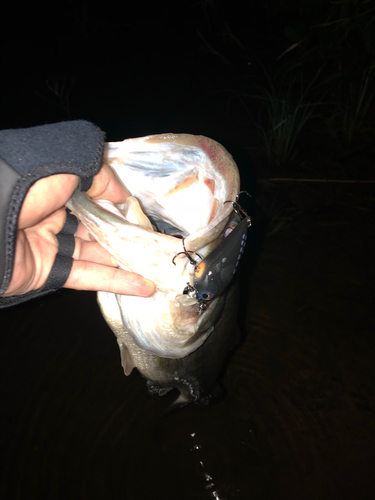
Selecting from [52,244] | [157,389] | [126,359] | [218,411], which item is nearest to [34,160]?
[52,244]

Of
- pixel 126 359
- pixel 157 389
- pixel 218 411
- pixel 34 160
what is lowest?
pixel 218 411

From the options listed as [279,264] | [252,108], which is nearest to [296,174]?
[279,264]

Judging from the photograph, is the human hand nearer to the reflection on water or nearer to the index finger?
the index finger

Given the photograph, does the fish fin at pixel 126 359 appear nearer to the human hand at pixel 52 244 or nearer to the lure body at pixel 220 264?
the human hand at pixel 52 244

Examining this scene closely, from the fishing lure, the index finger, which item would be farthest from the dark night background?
the fishing lure

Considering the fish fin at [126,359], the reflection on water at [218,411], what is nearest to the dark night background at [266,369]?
the reflection on water at [218,411]

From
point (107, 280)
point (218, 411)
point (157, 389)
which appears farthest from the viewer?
point (218, 411)

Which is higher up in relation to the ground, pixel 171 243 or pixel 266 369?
pixel 171 243

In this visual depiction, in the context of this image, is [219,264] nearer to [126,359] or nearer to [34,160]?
[34,160]
